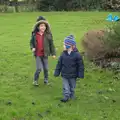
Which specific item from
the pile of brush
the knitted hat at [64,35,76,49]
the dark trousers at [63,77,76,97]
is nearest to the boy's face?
the knitted hat at [64,35,76,49]

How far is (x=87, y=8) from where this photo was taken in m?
45.5

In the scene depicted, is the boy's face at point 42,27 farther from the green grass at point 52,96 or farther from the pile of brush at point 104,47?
the pile of brush at point 104,47

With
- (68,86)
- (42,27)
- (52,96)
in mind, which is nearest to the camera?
(68,86)

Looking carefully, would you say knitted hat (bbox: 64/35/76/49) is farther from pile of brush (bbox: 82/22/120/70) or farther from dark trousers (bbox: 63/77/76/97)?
pile of brush (bbox: 82/22/120/70)

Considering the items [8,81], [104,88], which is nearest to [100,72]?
[104,88]

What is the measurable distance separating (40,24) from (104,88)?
7.72ft

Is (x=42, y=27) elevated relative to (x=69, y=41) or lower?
elevated

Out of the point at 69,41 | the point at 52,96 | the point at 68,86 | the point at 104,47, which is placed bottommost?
the point at 52,96

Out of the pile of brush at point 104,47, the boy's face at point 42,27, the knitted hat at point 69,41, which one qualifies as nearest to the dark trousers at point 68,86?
the knitted hat at point 69,41

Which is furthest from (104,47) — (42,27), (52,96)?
(52,96)

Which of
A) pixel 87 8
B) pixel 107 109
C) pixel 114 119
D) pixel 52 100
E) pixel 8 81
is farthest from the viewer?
pixel 87 8

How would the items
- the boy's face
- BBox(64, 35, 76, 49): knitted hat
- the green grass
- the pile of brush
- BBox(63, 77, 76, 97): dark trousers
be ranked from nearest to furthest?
the green grass < BBox(64, 35, 76, 49): knitted hat < BBox(63, 77, 76, 97): dark trousers < the boy's face < the pile of brush

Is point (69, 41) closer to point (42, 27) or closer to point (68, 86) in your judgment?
point (68, 86)

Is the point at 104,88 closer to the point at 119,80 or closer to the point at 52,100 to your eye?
the point at 119,80
